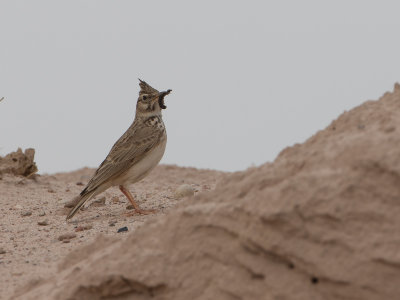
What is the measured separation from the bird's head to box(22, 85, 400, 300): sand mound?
4839 mm

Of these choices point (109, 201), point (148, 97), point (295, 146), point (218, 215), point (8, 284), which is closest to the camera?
point (218, 215)

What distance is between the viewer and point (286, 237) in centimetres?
415

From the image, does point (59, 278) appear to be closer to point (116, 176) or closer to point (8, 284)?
point (8, 284)

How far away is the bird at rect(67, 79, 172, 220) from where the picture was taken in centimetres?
902

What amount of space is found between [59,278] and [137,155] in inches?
153

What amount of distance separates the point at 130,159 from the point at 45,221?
1.35 m

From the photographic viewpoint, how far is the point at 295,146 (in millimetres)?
5207

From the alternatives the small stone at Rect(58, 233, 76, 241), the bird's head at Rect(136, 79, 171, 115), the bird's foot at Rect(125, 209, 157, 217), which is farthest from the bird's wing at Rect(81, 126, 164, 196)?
the small stone at Rect(58, 233, 76, 241)

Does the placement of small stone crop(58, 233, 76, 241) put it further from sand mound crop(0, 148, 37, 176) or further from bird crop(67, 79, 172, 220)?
sand mound crop(0, 148, 37, 176)

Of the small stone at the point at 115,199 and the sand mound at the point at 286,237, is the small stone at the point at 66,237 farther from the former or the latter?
the small stone at the point at 115,199

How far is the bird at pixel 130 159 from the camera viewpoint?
9.02 m

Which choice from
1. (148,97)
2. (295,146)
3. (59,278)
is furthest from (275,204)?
(148,97)

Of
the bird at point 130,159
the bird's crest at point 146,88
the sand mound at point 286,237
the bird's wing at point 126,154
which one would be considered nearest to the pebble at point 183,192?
the bird at point 130,159

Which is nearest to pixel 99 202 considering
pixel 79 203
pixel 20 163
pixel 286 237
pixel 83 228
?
pixel 79 203
